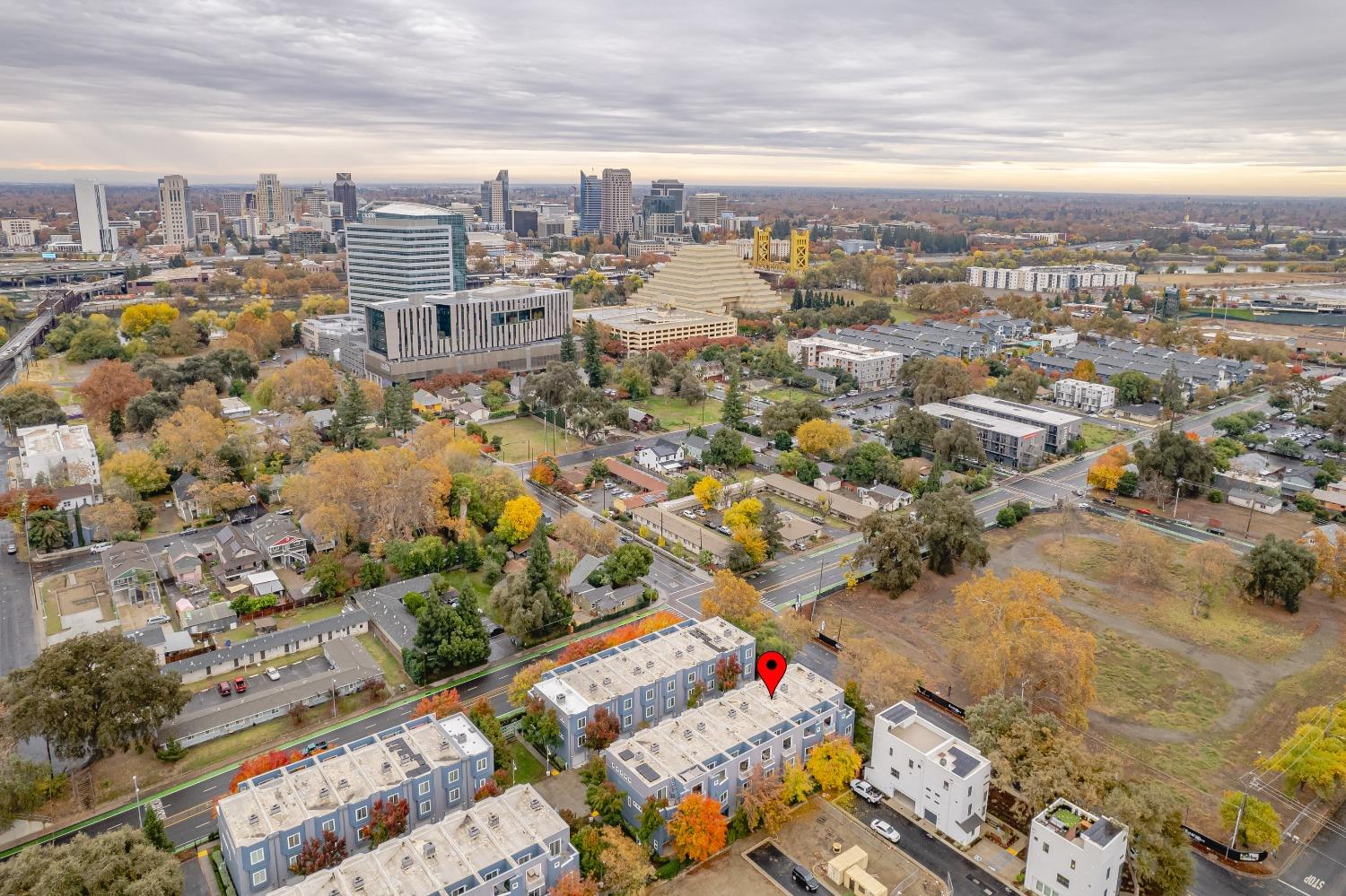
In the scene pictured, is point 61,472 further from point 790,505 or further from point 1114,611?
point 1114,611

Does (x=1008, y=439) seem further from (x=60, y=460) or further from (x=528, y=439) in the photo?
(x=60, y=460)

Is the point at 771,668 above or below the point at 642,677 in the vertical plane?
below

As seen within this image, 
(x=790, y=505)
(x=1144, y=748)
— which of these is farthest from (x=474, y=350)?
(x=1144, y=748)

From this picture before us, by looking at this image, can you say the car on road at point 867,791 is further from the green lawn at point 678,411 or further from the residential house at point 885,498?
the green lawn at point 678,411

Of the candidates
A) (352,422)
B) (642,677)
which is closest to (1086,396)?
(642,677)

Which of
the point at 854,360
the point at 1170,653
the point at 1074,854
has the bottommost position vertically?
the point at 1170,653

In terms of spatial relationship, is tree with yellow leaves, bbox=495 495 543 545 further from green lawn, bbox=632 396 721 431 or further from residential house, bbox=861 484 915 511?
green lawn, bbox=632 396 721 431

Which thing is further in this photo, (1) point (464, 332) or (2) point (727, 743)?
(1) point (464, 332)
